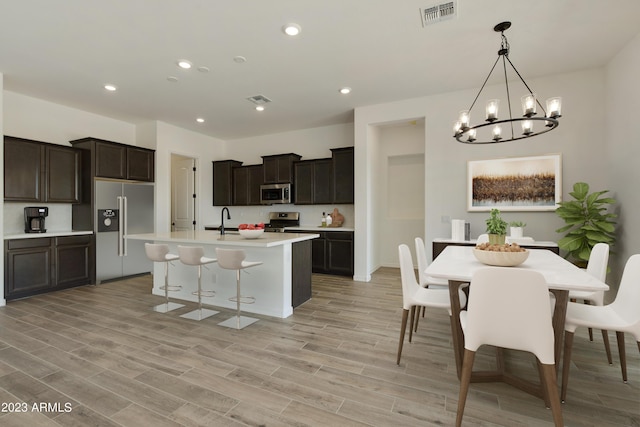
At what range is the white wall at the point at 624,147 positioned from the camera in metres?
3.21

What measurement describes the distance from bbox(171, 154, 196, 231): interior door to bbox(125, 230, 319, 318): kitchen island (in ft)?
9.91

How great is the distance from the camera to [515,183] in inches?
166

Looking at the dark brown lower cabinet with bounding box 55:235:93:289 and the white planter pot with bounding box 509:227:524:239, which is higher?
the white planter pot with bounding box 509:227:524:239

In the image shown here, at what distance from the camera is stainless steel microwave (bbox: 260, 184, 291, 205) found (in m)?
6.35

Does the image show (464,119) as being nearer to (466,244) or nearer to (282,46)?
(466,244)

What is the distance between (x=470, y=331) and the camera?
1658 mm

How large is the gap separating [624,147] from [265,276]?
4.42 m

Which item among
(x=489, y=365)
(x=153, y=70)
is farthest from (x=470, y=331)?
(x=153, y=70)

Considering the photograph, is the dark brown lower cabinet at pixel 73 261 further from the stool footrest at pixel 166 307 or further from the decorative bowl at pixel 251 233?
the decorative bowl at pixel 251 233

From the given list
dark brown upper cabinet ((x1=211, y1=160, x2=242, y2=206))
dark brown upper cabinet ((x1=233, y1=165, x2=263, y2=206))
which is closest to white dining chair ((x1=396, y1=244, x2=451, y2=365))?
dark brown upper cabinet ((x1=233, y1=165, x2=263, y2=206))

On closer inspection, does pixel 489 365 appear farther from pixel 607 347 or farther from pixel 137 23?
pixel 137 23

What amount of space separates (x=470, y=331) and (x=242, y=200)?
6049 mm

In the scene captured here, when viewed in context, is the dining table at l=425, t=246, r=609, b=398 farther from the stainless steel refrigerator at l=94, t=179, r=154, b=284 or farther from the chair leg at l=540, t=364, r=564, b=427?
the stainless steel refrigerator at l=94, t=179, r=154, b=284

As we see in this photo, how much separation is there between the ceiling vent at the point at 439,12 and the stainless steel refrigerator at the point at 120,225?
5.31 metres
